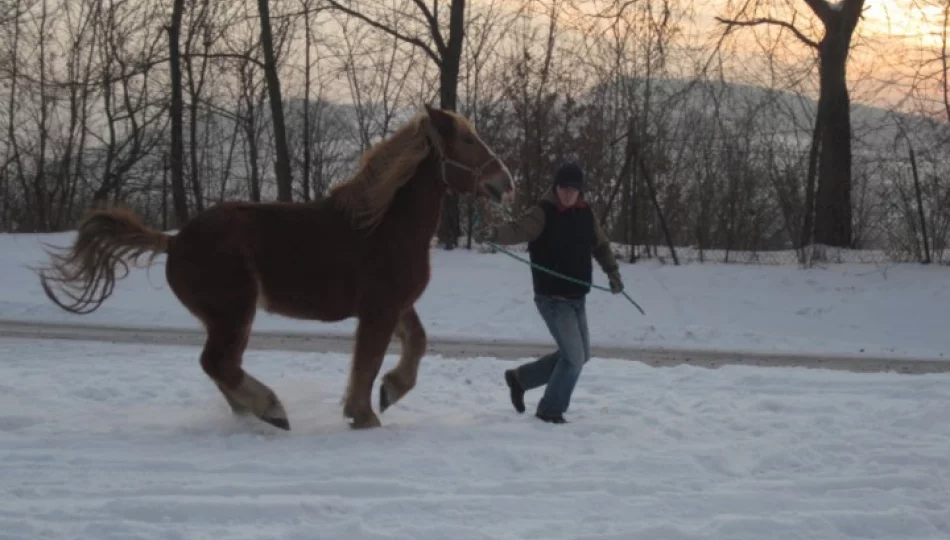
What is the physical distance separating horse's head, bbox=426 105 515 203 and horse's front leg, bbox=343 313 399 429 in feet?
3.41

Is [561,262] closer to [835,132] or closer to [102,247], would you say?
[102,247]

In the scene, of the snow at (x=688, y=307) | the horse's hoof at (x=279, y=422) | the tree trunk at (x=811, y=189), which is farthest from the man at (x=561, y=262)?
the tree trunk at (x=811, y=189)

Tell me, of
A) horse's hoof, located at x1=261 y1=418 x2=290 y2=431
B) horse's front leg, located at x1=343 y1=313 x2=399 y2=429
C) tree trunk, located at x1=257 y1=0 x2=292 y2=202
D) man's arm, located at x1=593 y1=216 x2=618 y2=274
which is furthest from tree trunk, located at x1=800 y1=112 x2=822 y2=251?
horse's hoof, located at x1=261 y1=418 x2=290 y2=431

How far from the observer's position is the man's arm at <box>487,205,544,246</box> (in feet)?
23.6

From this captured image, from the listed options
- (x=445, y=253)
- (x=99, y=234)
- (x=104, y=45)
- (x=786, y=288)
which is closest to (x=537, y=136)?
(x=445, y=253)

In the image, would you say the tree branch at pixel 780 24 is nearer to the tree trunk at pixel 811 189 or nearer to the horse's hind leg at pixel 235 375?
the tree trunk at pixel 811 189

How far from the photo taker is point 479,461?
19.0ft

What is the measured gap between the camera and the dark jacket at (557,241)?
24.0ft

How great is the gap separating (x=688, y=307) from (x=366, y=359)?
10.3 metres

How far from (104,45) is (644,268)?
17048mm

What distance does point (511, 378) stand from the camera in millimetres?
Result: 7605

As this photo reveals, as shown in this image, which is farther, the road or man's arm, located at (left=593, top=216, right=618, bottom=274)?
the road

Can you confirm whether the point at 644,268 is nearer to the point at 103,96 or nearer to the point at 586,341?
the point at 586,341

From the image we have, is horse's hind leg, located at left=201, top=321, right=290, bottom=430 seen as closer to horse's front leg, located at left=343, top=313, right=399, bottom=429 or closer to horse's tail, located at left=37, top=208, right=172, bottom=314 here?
horse's front leg, located at left=343, top=313, right=399, bottom=429
